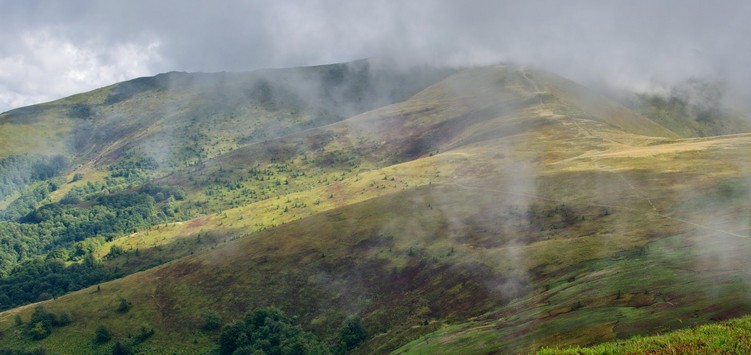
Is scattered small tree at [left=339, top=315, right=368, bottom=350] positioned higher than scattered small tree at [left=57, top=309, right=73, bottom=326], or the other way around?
scattered small tree at [left=57, top=309, right=73, bottom=326]

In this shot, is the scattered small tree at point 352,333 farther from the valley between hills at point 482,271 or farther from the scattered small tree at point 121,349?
the scattered small tree at point 121,349

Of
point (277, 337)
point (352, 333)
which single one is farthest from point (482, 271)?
point (277, 337)

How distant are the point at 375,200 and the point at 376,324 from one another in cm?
7175

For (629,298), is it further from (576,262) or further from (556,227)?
(556,227)

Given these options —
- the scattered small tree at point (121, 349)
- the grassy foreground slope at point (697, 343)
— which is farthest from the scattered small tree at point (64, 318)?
the grassy foreground slope at point (697, 343)

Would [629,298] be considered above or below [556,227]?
above

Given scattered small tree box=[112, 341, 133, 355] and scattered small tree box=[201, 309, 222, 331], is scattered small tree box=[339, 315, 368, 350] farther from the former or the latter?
scattered small tree box=[112, 341, 133, 355]

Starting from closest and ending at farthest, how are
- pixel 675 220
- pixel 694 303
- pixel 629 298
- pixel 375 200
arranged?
1. pixel 694 303
2. pixel 629 298
3. pixel 675 220
4. pixel 375 200

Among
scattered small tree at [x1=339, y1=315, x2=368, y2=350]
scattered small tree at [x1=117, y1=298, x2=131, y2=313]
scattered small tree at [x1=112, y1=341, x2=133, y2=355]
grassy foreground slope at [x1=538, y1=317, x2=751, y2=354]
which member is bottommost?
scattered small tree at [x1=112, y1=341, x2=133, y2=355]

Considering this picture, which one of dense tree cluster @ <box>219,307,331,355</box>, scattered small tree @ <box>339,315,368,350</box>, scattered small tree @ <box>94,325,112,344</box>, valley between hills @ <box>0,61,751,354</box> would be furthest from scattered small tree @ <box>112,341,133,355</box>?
scattered small tree @ <box>339,315,368,350</box>

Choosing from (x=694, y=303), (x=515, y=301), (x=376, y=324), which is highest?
(x=694, y=303)

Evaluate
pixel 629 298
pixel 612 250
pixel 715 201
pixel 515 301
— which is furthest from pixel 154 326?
pixel 715 201

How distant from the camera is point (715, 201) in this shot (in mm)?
111250

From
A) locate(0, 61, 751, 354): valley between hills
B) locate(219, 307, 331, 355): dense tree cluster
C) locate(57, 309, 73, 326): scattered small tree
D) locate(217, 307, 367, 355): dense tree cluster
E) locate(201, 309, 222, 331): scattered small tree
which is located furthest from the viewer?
locate(57, 309, 73, 326): scattered small tree
